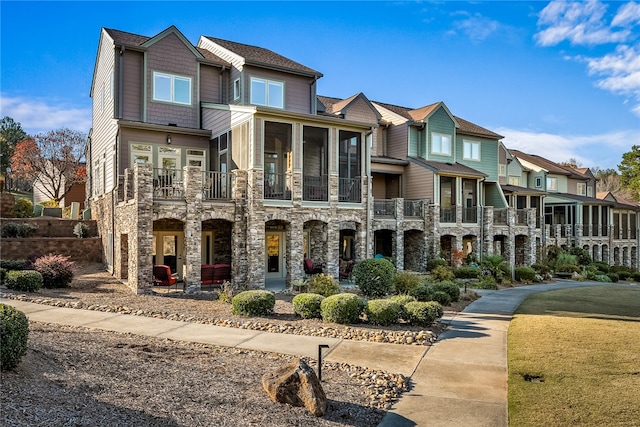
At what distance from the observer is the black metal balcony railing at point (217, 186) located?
64.1ft

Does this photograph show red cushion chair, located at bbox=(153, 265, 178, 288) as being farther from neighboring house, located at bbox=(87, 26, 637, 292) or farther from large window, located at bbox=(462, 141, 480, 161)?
large window, located at bbox=(462, 141, 480, 161)

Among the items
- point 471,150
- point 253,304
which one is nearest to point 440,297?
point 253,304

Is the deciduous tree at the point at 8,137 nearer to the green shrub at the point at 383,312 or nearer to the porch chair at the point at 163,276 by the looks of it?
the porch chair at the point at 163,276

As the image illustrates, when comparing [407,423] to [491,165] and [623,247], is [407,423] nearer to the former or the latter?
[491,165]

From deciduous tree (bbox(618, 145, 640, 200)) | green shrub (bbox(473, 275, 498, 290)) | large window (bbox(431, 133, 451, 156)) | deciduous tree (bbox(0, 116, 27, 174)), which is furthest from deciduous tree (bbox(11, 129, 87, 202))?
deciduous tree (bbox(618, 145, 640, 200))

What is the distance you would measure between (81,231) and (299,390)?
71.7ft

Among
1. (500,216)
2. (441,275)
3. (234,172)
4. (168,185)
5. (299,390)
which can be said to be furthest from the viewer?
(500,216)

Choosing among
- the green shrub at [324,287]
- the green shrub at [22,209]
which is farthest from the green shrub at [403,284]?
the green shrub at [22,209]

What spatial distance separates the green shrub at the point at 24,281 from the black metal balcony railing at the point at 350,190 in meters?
12.7

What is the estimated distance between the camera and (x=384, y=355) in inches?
387

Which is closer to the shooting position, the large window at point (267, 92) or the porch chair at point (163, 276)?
the porch chair at point (163, 276)

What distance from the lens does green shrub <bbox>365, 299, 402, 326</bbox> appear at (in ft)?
40.6

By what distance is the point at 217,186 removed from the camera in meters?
20.0

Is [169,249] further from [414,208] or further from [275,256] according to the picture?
[414,208]
